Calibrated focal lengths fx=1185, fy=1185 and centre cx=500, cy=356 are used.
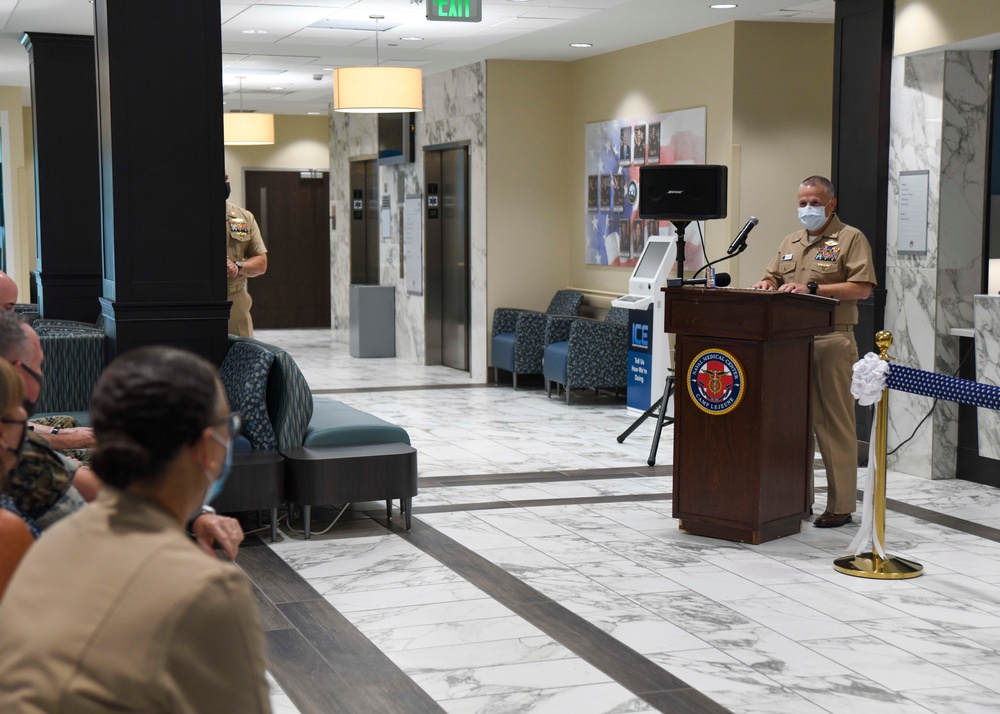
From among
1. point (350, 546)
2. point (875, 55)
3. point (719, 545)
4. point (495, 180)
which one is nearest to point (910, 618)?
point (719, 545)

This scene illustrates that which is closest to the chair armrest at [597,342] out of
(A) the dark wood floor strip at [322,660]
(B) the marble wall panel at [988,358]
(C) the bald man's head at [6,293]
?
(B) the marble wall panel at [988,358]

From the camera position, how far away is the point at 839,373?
592 cm

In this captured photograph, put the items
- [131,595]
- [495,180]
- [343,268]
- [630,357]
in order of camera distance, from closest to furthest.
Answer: [131,595]
[630,357]
[495,180]
[343,268]

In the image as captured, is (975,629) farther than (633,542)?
No

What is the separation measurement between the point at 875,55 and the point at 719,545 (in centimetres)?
363

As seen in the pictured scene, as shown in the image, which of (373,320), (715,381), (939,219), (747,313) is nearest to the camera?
(747,313)

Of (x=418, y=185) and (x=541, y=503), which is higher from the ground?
(x=418, y=185)

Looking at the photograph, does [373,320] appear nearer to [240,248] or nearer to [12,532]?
[240,248]

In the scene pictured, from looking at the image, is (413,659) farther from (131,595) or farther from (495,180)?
(495,180)

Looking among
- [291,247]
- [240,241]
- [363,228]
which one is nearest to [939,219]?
[240,241]

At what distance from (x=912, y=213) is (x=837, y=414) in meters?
2.02

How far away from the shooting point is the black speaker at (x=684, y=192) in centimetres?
720

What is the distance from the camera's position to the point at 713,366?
219 inches

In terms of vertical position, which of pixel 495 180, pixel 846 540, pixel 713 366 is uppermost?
pixel 495 180
